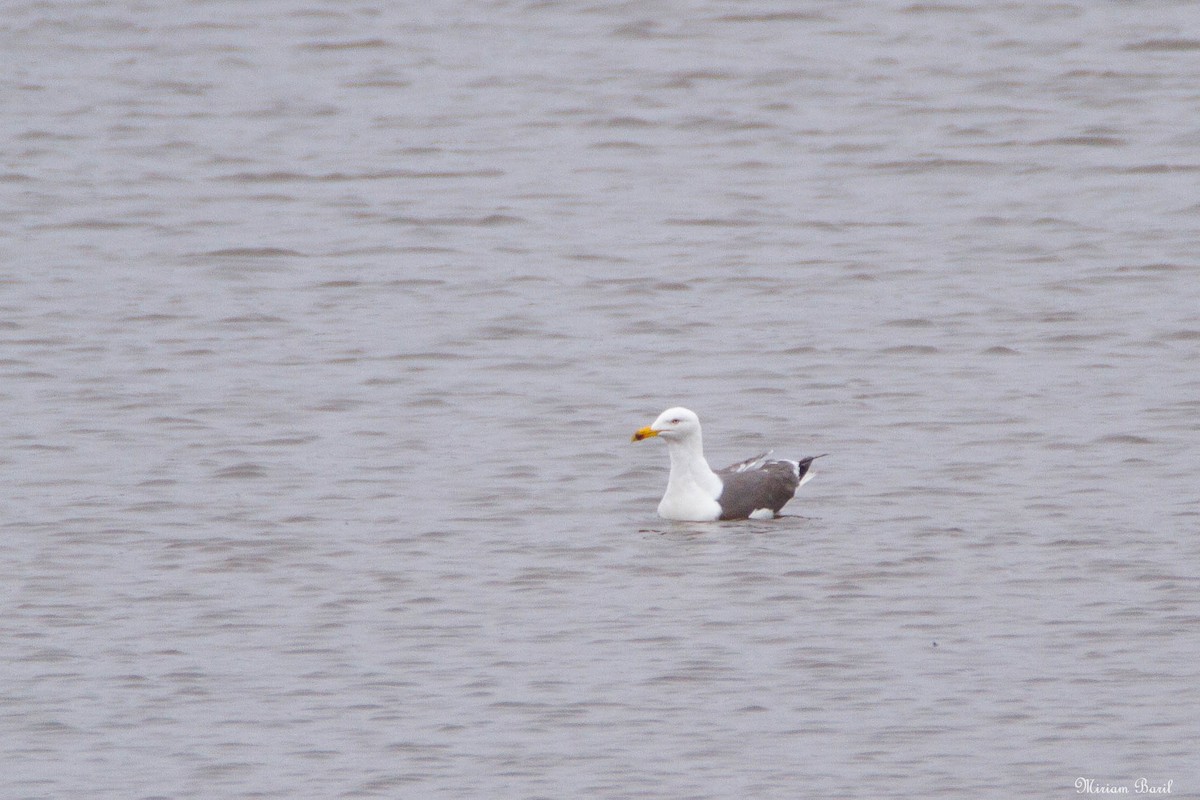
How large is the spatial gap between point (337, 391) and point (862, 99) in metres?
11.9

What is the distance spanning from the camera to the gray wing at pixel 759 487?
13.4m

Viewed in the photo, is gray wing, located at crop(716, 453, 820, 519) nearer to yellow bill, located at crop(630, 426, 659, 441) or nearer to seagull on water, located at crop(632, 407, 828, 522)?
seagull on water, located at crop(632, 407, 828, 522)

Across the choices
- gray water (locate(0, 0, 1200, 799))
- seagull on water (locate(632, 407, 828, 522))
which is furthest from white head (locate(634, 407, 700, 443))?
gray water (locate(0, 0, 1200, 799))

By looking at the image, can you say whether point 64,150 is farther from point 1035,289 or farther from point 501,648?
point 501,648

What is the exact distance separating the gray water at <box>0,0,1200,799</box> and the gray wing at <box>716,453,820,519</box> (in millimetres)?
146

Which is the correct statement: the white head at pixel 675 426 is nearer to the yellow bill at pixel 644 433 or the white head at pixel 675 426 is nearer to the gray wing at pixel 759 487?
the yellow bill at pixel 644 433

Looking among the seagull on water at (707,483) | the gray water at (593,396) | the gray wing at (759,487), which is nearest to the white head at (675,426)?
the seagull on water at (707,483)

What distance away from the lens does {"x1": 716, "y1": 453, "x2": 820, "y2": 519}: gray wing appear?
1341 centimetres

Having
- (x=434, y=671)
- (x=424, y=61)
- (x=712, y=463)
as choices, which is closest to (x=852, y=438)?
(x=712, y=463)

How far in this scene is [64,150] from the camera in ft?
82.1

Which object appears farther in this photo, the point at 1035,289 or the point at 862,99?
the point at 862,99

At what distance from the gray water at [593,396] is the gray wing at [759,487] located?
5.7 inches

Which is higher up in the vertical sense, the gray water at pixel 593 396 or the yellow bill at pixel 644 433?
the yellow bill at pixel 644 433

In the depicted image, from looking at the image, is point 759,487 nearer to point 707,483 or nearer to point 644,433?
point 707,483
